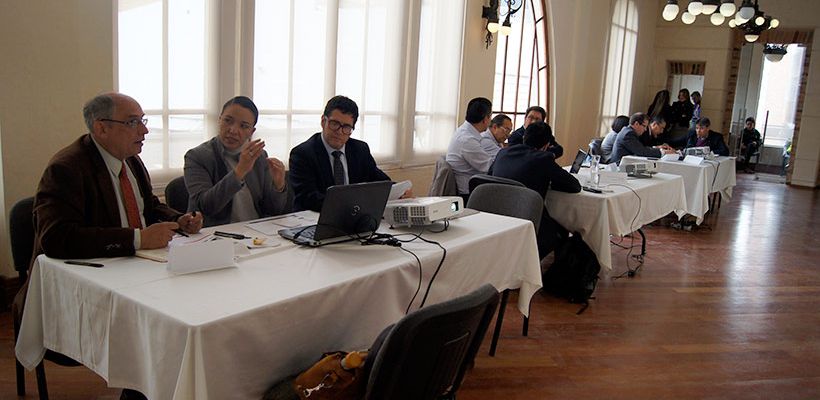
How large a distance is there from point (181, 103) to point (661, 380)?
309 cm

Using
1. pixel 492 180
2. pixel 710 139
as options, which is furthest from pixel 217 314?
pixel 710 139

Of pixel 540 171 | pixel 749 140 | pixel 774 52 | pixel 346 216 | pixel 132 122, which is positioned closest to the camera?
pixel 132 122

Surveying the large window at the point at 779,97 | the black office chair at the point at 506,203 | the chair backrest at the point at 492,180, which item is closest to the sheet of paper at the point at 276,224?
the black office chair at the point at 506,203

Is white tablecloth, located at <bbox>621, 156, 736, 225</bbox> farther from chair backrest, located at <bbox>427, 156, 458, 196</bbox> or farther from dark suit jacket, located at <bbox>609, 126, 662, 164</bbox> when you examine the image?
chair backrest, located at <bbox>427, 156, 458, 196</bbox>

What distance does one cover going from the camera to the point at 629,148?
668 centimetres

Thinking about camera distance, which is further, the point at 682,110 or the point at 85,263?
the point at 682,110

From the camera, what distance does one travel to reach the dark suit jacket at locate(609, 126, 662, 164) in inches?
261

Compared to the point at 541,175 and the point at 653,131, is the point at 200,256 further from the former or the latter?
the point at 653,131

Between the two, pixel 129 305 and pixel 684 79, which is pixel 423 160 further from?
pixel 684 79

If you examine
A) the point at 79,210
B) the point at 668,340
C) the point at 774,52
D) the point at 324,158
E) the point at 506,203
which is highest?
the point at 774,52

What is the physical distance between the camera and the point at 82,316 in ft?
6.01

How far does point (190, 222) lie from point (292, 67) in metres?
2.58

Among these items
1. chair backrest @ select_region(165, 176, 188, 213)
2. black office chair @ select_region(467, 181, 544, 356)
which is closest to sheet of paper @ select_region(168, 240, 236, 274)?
chair backrest @ select_region(165, 176, 188, 213)

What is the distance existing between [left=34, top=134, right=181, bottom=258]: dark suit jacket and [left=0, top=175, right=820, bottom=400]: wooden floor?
0.89 m
